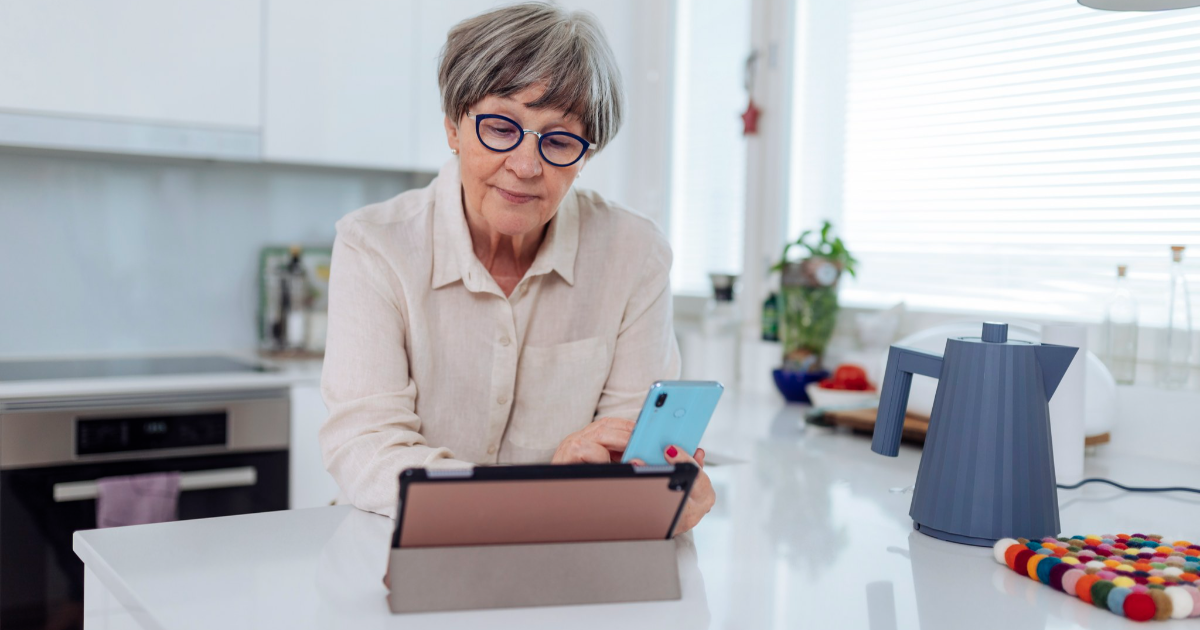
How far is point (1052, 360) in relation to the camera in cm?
104

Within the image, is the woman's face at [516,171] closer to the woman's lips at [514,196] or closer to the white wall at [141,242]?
the woman's lips at [514,196]

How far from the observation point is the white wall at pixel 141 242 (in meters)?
2.53

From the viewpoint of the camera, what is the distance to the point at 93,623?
97 cm

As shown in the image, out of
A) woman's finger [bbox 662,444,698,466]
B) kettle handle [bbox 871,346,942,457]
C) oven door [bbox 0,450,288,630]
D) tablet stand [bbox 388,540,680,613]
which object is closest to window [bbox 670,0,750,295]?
oven door [bbox 0,450,288,630]

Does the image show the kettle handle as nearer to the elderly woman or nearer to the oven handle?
the elderly woman

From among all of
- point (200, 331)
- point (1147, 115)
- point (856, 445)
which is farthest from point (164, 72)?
point (1147, 115)

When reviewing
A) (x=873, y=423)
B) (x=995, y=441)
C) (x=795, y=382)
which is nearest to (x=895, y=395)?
(x=995, y=441)

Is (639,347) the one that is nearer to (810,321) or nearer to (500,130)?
(500,130)

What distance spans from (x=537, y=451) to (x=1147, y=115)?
1.35m

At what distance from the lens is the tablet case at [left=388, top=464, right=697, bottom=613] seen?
76 cm

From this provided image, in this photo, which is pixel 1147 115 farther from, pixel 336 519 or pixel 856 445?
pixel 336 519

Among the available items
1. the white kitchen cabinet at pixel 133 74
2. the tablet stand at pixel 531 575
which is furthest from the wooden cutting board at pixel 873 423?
the white kitchen cabinet at pixel 133 74

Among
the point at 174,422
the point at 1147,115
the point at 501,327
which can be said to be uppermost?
the point at 1147,115

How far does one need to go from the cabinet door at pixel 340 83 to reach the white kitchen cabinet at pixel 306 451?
658 mm
